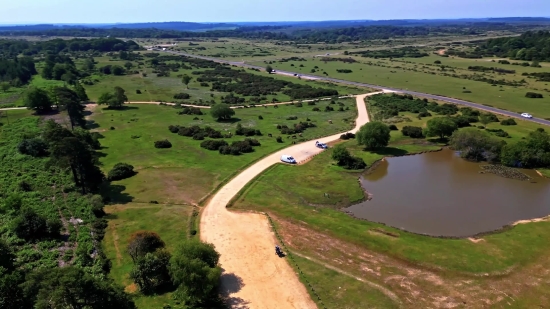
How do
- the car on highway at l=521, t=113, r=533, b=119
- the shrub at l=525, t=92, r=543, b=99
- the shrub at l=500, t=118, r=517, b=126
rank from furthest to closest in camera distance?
the shrub at l=525, t=92, r=543, b=99 → the car on highway at l=521, t=113, r=533, b=119 → the shrub at l=500, t=118, r=517, b=126

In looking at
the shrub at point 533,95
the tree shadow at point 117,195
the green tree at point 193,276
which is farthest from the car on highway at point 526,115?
the tree shadow at point 117,195

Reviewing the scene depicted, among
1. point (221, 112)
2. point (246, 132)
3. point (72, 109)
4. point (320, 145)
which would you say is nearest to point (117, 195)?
point (246, 132)

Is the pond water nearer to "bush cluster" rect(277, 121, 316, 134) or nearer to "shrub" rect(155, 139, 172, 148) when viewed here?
"bush cluster" rect(277, 121, 316, 134)

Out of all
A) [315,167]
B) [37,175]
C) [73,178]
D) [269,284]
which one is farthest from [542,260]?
[37,175]

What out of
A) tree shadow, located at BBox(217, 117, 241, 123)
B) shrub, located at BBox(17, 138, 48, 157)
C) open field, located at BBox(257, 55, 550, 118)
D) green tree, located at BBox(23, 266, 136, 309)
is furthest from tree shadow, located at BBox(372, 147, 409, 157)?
shrub, located at BBox(17, 138, 48, 157)

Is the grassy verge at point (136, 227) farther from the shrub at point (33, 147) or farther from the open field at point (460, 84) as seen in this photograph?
the open field at point (460, 84)

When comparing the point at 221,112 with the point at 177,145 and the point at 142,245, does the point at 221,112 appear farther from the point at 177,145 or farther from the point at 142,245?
the point at 142,245
